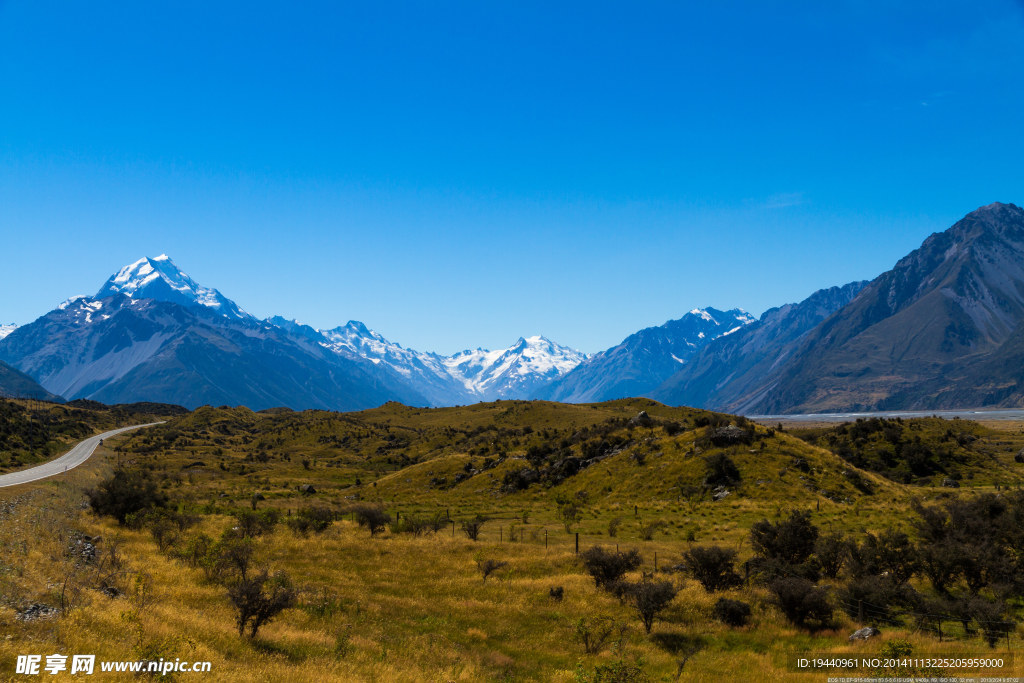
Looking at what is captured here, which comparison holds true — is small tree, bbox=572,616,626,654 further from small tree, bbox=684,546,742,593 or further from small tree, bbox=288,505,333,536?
small tree, bbox=288,505,333,536

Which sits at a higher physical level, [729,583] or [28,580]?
[28,580]

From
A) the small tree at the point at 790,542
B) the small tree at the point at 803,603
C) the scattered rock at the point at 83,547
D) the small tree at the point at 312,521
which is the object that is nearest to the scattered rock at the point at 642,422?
the small tree at the point at 312,521

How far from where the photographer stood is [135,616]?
2058cm

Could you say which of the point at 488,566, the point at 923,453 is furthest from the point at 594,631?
the point at 923,453

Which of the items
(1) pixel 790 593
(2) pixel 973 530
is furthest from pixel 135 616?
(2) pixel 973 530

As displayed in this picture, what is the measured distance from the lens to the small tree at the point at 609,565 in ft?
112

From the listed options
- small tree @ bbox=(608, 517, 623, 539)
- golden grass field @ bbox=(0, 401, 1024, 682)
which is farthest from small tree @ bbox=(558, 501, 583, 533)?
small tree @ bbox=(608, 517, 623, 539)

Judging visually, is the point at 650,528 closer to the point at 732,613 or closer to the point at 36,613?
the point at 732,613

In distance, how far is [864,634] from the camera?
24.4 m

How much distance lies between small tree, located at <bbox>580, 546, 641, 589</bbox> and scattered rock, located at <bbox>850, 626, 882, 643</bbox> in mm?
12593

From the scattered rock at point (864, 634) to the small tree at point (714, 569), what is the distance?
8854 millimetres

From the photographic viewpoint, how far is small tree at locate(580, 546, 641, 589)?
3418 centimetres

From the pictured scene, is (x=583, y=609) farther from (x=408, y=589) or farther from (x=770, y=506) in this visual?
(x=770, y=506)

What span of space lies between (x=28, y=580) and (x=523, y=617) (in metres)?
22.3
